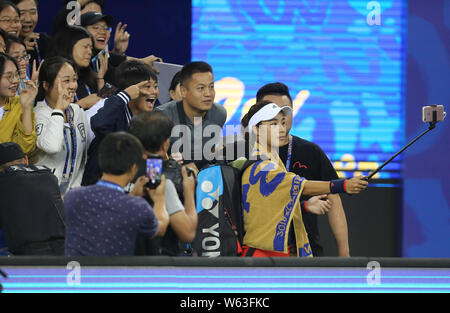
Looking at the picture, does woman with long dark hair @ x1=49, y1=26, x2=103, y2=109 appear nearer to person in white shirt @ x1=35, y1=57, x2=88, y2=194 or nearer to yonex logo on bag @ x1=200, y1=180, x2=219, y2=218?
person in white shirt @ x1=35, y1=57, x2=88, y2=194

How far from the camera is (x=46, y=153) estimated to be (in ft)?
13.3

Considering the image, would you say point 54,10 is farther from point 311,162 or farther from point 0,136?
point 311,162

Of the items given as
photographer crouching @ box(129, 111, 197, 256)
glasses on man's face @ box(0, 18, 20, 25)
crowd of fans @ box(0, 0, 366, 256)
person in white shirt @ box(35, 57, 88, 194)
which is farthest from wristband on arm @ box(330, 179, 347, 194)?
glasses on man's face @ box(0, 18, 20, 25)

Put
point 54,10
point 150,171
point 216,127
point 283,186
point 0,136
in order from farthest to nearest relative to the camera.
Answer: point 54,10, point 216,127, point 0,136, point 283,186, point 150,171

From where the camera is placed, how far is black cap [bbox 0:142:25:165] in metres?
3.52

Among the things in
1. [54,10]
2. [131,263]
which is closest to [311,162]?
[131,263]

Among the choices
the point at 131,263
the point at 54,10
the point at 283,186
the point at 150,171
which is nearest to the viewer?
the point at 131,263

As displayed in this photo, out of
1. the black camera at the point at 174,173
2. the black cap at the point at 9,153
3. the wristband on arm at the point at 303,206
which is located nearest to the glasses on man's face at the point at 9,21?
the black cap at the point at 9,153

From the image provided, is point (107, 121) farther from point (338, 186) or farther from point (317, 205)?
point (338, 186)

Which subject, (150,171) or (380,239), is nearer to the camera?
(150,171)

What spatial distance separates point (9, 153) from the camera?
139 inches

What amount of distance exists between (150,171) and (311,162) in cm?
133

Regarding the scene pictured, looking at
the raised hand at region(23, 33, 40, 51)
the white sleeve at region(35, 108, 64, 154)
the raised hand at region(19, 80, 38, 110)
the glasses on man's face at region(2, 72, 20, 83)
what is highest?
the raised hand at region(23, 33, 40, 51)

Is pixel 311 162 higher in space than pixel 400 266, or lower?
higher
